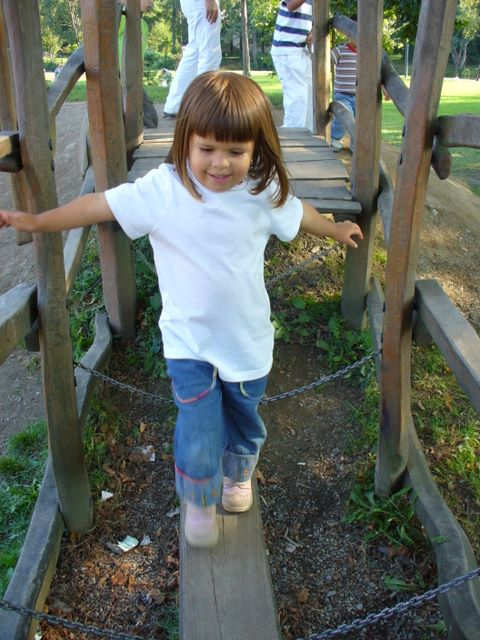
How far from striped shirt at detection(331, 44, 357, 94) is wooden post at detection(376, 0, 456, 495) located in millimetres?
3847

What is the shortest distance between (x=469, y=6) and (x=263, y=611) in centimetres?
3657

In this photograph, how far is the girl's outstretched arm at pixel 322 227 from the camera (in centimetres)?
239

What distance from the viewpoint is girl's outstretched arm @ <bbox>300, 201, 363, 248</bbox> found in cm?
239

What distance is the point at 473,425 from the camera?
3561mm

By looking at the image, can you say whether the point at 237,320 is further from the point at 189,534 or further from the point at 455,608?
the point at 455,608

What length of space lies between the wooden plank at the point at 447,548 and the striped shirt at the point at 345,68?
400 cm

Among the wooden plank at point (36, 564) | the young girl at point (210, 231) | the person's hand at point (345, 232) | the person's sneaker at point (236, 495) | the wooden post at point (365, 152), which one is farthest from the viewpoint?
the wooden post at point (365, 152)

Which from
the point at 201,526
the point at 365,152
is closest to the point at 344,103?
the point at 365,152

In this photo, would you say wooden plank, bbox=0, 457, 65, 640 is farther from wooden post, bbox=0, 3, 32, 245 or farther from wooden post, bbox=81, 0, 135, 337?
wooden post, bbox=0, 3, 32, 245

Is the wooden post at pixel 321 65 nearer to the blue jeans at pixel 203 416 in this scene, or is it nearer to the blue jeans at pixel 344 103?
the blue jeans at pixel 344 103

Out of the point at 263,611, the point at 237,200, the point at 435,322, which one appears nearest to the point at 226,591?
the point at 263,611

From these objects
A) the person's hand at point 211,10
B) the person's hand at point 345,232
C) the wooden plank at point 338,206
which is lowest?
the wooden plank at point 338,206

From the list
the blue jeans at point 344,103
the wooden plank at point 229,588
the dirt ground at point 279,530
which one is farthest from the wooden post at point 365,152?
the blue jeans at point 344,103

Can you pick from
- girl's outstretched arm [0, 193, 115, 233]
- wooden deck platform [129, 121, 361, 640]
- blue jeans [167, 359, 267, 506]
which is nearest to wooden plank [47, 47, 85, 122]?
girl's outstretched arm [0, 193, 115, 233]
